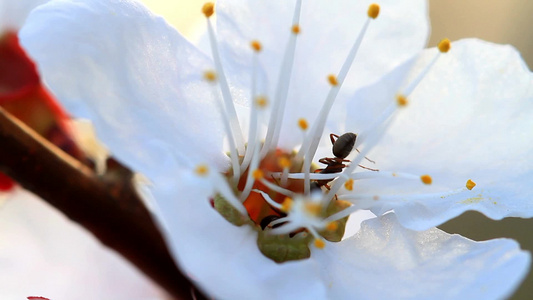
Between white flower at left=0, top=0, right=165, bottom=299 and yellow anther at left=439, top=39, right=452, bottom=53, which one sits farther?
white flower at left=0, top=0, right=165, bottom=299

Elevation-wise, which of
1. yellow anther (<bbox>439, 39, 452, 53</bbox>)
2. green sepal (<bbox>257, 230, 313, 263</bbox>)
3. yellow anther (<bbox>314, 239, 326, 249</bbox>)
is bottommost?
green sepal (<bbox>257, 230, 313, 263</bbox>)

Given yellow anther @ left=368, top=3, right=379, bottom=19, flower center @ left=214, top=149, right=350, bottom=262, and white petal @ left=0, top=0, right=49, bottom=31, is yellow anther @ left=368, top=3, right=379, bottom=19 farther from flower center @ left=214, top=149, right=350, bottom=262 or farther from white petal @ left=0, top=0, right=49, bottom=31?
white petal @ left=0, top=0, right=49, bottom=31

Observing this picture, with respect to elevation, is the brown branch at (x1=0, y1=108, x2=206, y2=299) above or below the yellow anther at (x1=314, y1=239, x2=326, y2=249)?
below

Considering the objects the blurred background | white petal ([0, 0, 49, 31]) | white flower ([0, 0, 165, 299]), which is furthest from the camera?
the blurred background

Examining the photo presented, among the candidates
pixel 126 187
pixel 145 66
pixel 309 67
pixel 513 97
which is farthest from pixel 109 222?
pixel 513 97

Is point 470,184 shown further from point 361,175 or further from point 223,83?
point 223,83

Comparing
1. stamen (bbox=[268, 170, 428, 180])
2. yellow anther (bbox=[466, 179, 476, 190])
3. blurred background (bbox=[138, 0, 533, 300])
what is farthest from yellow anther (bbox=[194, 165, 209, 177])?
blurred background (bbox=[138, 0, 533, 300])

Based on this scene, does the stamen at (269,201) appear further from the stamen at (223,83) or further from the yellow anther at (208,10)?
the yellow anther at (208,10)

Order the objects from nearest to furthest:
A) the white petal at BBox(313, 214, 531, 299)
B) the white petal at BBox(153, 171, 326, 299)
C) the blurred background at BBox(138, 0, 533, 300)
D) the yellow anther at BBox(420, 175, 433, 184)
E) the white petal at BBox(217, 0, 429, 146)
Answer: the white petal at BBox(153, 171, 326, 299) → the white petal at BBox(313, 214, 531, 299) → the yellow anther at BBox(420, 175, 433, 184) → the white petal at BBox(217, 0, 429, 146) → the blurred background at BBox(138, 0, 533, 300)

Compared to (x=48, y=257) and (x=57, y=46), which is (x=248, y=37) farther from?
(x=48, y=257)
